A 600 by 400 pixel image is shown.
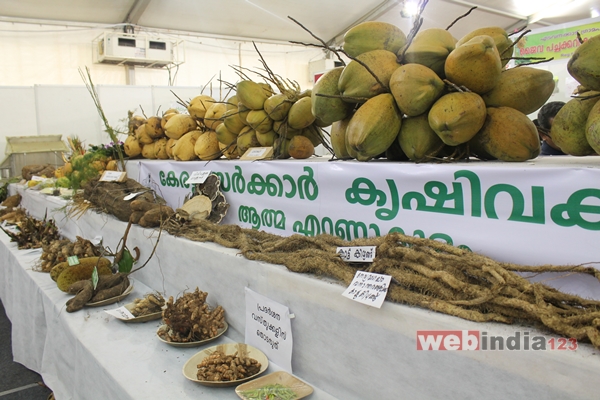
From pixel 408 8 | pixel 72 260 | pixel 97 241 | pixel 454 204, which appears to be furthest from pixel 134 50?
pixel 454 204

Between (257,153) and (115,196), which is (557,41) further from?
(115,196)

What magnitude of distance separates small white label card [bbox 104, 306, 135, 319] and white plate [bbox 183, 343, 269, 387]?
49 centimetres

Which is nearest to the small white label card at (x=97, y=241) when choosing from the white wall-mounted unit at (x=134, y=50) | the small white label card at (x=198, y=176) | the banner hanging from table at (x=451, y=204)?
the small white label card at (x=198, y=176)

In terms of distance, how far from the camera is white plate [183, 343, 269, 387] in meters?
1.20

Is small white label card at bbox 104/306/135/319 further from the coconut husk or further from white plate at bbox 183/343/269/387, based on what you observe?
the coconut husk

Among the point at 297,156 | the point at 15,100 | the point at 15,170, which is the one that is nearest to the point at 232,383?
the point at 297,156

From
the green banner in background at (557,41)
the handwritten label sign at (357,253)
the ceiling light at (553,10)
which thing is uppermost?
the ceiling light at (553,10)

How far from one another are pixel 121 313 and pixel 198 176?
2.37 ft

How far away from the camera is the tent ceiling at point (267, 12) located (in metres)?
6.48

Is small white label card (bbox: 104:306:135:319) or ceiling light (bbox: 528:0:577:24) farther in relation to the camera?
ceiling light (bbox: 528:0:577:24)

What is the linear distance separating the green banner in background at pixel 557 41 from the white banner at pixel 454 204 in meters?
3.82

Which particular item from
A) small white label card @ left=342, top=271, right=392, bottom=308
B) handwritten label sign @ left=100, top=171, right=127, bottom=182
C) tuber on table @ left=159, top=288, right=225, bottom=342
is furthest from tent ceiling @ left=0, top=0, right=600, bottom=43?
Answer: small white label card @ left=342, top=271, right=392, bottom=308

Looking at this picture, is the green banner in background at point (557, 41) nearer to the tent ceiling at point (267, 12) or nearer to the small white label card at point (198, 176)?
the tent ceiling at point (267, 12)

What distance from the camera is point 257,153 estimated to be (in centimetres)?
183
